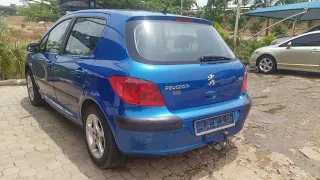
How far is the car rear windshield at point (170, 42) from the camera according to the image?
7.85ft

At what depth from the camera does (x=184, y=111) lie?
2.40 metres

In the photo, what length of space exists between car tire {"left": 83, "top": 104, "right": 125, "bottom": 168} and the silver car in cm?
744

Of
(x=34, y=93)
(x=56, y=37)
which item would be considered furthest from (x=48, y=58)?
(x=34, y=93)

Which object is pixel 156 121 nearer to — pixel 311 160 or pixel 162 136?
pixel 162 136

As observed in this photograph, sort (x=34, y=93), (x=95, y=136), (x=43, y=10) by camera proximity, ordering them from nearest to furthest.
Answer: (x=95, y=136) → (x=34, y=93) → (x=43, y=10)

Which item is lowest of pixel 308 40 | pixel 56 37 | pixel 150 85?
pixel 150 85

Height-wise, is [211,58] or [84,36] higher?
[84,36]

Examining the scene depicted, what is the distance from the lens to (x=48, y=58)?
A: 12.2ft

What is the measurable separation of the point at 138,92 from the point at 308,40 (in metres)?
7.73

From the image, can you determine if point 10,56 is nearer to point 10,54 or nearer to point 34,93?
point 10,54

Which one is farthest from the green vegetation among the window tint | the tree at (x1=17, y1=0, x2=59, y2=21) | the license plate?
the tree at (x1=17, y1=0, x2=59, y2=21)

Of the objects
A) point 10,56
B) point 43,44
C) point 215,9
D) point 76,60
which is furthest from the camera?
point 215,9

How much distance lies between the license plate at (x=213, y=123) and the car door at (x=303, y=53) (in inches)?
258

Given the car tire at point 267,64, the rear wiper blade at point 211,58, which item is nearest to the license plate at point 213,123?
the rear wiper blade at point 211,58
